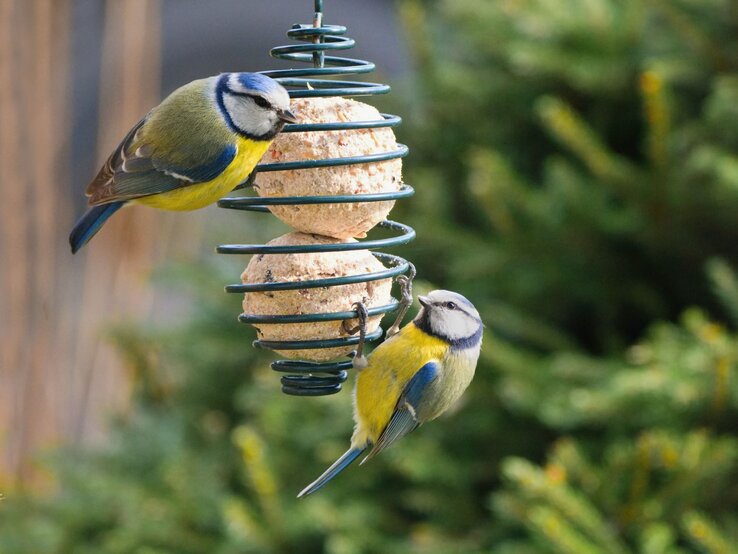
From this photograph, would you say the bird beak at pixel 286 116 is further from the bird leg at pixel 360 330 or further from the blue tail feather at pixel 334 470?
the blue tail feather at pixel 334 470

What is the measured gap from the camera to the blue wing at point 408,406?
2.26 m

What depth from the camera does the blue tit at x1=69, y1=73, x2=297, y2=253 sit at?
6.44ft

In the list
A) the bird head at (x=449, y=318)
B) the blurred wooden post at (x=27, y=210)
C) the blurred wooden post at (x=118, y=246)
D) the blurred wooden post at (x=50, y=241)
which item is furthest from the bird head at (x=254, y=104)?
the blurred wooden post at (x=118, y=246)

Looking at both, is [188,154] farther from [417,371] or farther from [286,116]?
[417,371]

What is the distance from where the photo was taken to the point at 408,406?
228cm

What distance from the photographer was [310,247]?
77.4 inches

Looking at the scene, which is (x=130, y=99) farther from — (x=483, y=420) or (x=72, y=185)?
(x=483, y=420)

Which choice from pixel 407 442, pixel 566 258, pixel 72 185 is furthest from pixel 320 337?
pixel 72 185

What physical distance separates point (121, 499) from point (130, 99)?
1.70 metres

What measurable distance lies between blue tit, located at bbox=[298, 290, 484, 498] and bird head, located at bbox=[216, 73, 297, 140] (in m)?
0.54

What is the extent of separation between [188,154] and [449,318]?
2.11ft

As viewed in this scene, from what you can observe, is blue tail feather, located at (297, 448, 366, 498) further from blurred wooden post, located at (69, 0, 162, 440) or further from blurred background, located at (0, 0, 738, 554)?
blurred wooden post, located at (69, 0, 162, 440)

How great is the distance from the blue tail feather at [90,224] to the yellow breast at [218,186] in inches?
2.1

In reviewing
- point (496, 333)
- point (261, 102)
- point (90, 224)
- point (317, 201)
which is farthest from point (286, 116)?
point (496, 333)
